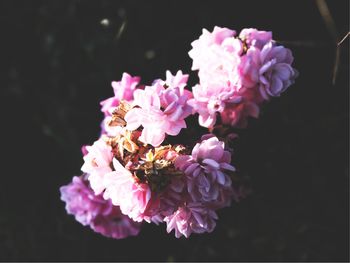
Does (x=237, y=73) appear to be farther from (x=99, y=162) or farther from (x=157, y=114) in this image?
(x=99, y=162)

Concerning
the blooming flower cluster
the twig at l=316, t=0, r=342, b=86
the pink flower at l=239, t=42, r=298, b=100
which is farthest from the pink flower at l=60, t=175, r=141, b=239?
the twig at l=316, t=0, r=342, b=86

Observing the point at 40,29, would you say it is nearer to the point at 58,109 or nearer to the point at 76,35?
the point at 76,35

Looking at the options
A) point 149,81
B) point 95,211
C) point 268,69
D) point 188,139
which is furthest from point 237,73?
point 149,81
